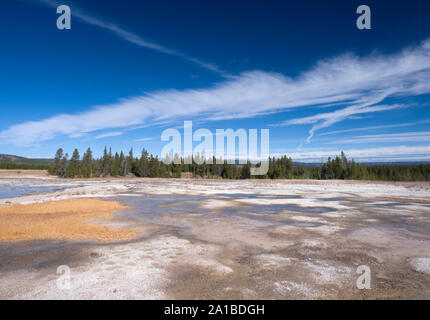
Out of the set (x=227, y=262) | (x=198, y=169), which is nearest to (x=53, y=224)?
(x=227, y=262)

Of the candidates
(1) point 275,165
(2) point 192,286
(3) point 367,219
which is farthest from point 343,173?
(2) point 192,286

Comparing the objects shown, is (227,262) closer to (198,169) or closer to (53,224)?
(53,224)

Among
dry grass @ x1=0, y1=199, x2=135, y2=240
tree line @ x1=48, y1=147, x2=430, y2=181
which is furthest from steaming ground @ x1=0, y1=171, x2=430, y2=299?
tree line @ x1=48, y1=147, x2=430, y2=181

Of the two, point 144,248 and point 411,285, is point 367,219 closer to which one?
point 411,285

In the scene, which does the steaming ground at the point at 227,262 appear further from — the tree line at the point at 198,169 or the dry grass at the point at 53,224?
the tree line at the point at 198,169

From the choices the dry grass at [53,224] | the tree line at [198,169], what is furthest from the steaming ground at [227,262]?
the tree line at [198,169]

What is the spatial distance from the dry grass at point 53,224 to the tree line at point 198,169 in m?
87.0

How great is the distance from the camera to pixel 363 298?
6.32 meters

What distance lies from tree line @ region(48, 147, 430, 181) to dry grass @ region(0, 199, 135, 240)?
87.0 m

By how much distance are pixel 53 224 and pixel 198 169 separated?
101 metres

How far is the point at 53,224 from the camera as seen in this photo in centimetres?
1474

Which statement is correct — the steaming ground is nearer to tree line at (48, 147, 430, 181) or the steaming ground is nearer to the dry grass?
the dry grass

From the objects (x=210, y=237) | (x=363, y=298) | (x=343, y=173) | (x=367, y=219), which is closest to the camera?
(x=363, y=298)
